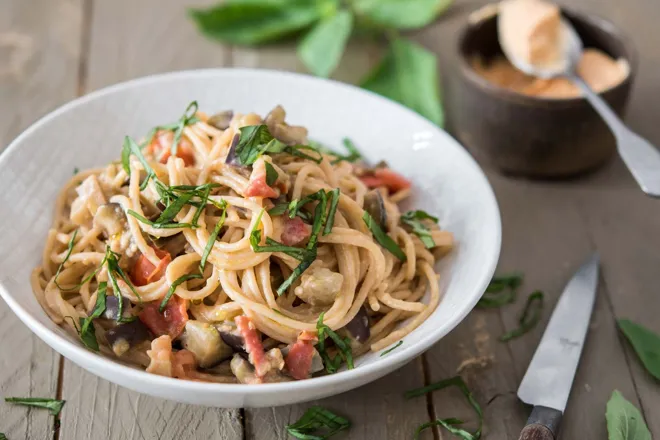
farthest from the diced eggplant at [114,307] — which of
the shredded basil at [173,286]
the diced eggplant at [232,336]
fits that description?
the diced eggplant at [232,336]

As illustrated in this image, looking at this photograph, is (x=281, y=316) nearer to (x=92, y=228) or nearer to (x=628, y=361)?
(x=92, y=228)

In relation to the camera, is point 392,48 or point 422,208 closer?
point 422,208

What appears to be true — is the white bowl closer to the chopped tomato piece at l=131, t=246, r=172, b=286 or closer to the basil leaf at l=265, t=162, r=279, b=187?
the chopped tomato piece at l=131, t=246, r=172, b=286

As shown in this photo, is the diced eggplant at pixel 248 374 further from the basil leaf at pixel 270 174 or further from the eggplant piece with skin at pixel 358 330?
the basil leaf at pixel 270 174

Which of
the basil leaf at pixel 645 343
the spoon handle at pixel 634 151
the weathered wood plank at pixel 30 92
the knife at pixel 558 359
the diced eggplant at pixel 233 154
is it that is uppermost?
the diced eggplant at pixel 233 154

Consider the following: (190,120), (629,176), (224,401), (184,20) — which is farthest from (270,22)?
(224,401)

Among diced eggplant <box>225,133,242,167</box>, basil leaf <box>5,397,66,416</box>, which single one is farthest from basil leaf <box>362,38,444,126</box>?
basil leaf <box>5,397,66,416</box>

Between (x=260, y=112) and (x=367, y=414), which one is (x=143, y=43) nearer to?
(x=260, y=112)

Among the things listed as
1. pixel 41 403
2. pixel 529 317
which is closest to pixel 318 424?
pixel 41 403
